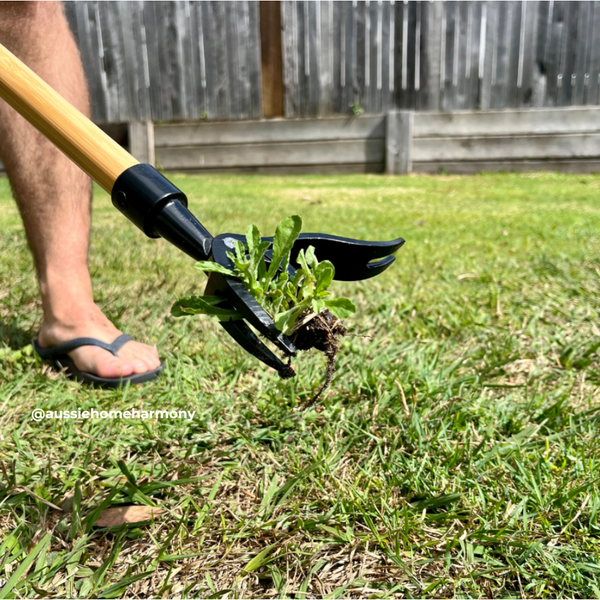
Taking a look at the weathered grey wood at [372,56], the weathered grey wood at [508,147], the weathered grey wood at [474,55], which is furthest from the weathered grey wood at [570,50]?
the weathered grey wood at [372,56]

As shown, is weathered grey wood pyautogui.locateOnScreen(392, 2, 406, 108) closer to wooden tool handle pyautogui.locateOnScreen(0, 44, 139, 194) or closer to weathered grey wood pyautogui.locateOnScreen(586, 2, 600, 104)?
weathered grey wood pyautogui.locateOnScreen(586, 2, 600, 104)

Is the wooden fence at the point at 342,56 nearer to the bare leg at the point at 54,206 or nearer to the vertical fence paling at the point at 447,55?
the vertical fence paling at the point at 447,55

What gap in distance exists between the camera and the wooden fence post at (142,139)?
266 inches

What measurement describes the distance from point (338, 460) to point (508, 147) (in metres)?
6.07

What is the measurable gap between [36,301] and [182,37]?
5.61 meters

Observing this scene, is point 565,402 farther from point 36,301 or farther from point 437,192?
point 437,192

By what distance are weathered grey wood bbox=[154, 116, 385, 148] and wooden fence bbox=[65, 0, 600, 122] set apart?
0.17 meters

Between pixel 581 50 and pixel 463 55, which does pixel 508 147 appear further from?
pixel 581 50

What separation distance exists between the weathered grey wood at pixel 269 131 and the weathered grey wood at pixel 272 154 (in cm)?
6

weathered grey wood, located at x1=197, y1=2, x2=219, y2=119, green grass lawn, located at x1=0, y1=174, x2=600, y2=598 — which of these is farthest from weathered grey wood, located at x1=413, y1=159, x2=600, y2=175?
green grass lawn, located at x1=0, y1=174, x2=600, y2=598

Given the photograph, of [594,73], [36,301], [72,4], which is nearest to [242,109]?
[72,4]

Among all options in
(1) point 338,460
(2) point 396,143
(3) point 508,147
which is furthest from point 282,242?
(3) point 508,147

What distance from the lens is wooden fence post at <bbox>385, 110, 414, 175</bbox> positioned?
6379 millimetres

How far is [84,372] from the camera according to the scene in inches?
60.5
